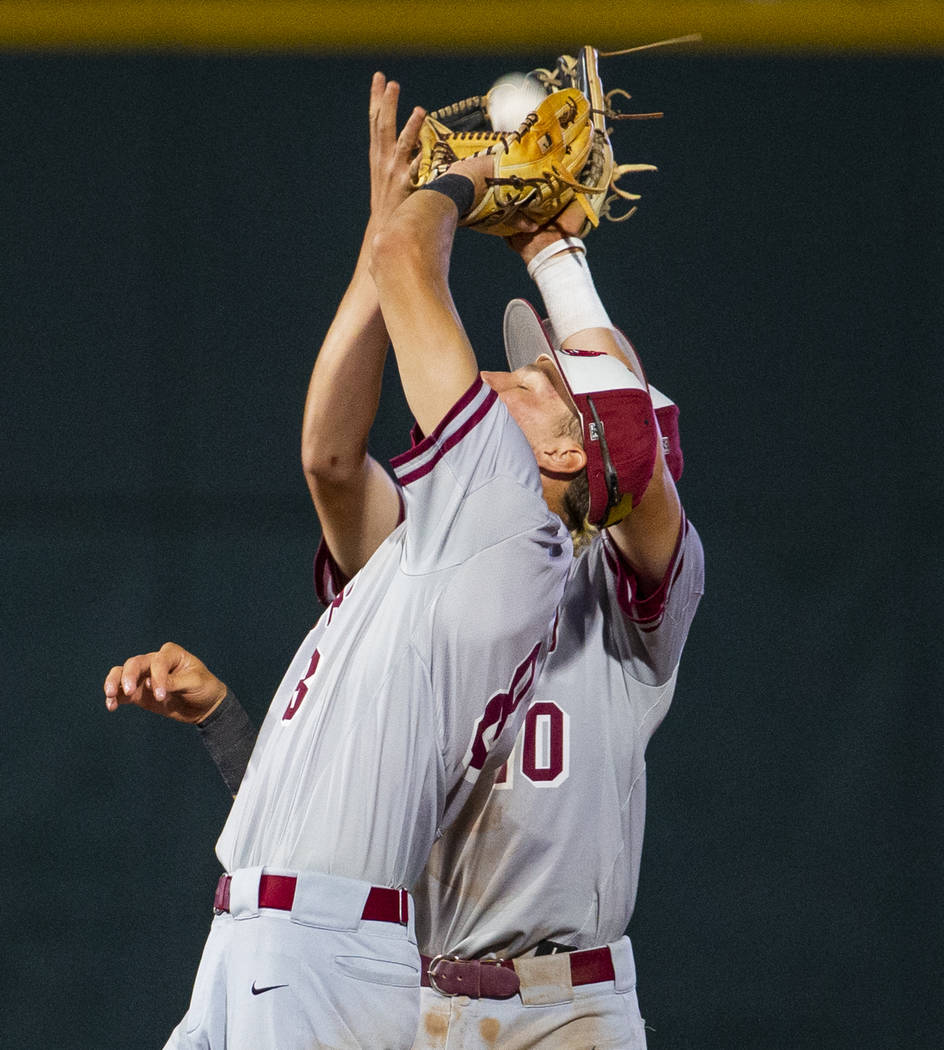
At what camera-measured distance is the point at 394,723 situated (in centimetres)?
111

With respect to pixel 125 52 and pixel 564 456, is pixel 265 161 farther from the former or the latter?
pixel 564 456

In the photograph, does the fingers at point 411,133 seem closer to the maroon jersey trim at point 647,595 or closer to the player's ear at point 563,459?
the player's ear at point 563,459

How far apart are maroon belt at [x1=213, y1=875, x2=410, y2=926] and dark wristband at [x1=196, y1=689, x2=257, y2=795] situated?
0.31 metres

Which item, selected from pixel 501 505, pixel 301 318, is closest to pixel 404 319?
pixel 501 505

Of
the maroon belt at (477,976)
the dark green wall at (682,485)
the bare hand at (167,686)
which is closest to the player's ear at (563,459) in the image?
the bare hand at (167,686)

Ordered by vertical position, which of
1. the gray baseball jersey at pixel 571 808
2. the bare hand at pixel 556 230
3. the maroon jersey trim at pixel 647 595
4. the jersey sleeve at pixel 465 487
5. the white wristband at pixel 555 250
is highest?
the bare hand at pixel 556 230

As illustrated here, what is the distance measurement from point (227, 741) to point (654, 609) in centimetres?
50

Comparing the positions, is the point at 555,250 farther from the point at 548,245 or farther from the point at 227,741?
the point at 227,741

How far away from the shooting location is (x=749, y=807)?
2463 millimetres

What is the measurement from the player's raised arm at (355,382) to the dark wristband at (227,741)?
0.78 ft

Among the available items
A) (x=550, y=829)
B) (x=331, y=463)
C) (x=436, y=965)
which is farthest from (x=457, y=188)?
(x=436, y=965)

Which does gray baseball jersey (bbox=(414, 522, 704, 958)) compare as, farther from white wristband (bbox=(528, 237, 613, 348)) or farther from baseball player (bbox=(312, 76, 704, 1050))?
white wristband (bbox=(528, 237, 613, 348))

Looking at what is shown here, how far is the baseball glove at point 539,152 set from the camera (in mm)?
1407

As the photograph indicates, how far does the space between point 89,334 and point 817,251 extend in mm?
1479
